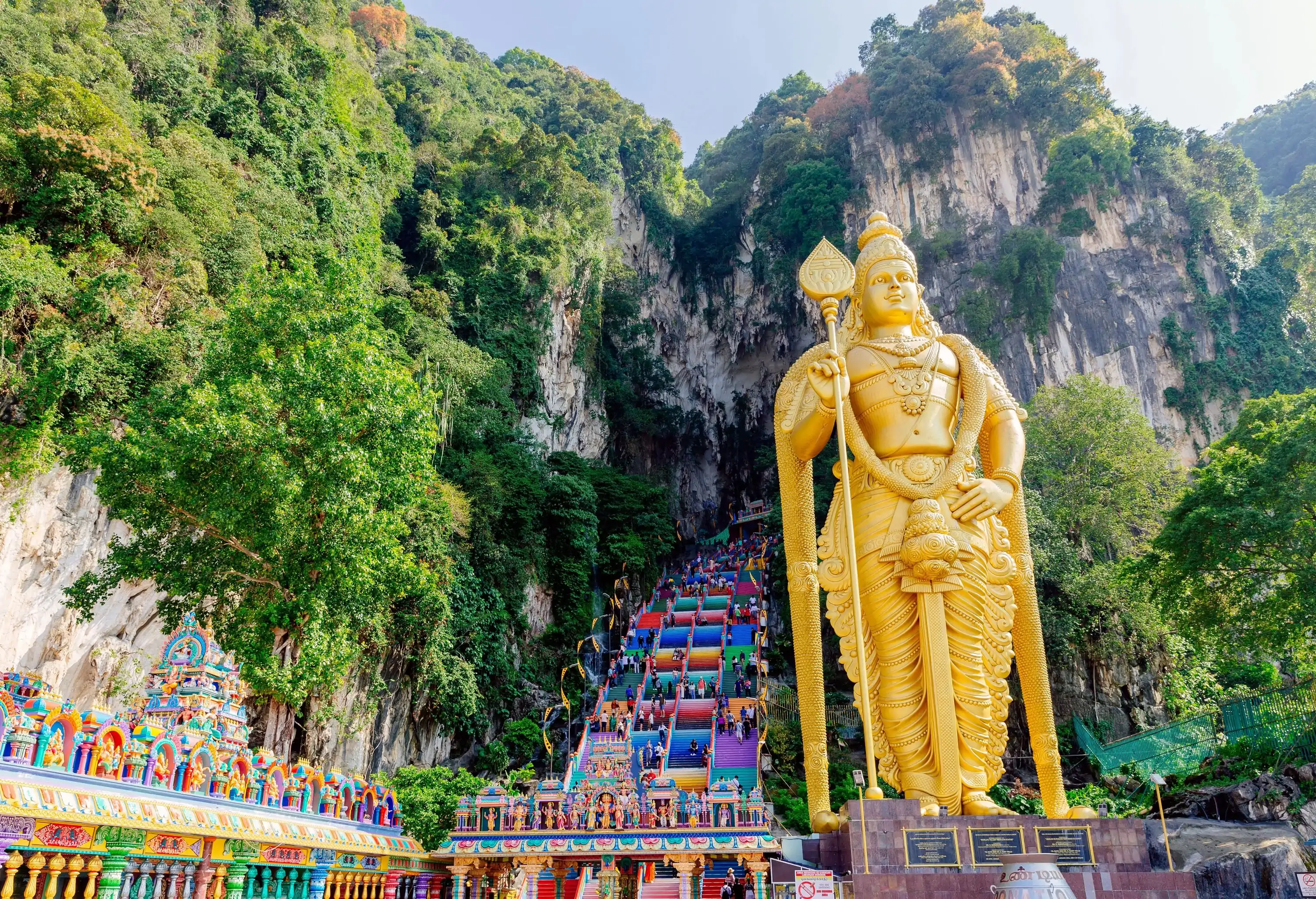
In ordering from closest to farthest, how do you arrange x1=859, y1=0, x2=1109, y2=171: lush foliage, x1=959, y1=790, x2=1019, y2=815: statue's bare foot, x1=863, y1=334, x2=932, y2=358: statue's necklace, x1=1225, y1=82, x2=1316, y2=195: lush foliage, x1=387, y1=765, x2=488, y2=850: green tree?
x1=959, y1=790, x2=1019, y2=815: statue's bare foot → x1=863, y1=334, x2=932, y2=358: statue's necklace → x1=387, y1=765, x2=488, y2=850: green tree → x1=859, y1=0, x2=1109, y2=171: lush foliage → x1=1225, y1=82, x2=1316, y2=195: lush foliage

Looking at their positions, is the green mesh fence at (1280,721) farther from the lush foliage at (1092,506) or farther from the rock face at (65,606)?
the rock face at (65,606)

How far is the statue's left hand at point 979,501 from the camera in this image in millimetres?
5965

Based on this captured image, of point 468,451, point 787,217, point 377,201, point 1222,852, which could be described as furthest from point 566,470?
point 1222,852

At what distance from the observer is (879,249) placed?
674cm

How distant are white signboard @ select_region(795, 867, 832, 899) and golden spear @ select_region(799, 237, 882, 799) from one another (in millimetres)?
724

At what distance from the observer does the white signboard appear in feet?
14.7

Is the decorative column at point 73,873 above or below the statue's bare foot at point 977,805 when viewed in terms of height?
below

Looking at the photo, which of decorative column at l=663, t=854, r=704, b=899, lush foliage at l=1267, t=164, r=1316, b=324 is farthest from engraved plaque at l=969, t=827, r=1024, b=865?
lush foliage at l=1267, t=164, r=1316, b=324

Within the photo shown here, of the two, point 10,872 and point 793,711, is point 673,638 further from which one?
point 10,872

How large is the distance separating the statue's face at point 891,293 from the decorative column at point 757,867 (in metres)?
4.15

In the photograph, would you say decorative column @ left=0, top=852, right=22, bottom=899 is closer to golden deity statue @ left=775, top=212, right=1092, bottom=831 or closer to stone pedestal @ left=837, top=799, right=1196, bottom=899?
stone pedestal @ left=837, top=799, right=1196, bottom=899

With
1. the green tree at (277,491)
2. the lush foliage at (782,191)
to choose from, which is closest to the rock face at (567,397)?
the lush foliage at (782,191)

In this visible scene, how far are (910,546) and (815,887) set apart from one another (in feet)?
7.32

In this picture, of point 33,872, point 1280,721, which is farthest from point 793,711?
point 33,872
